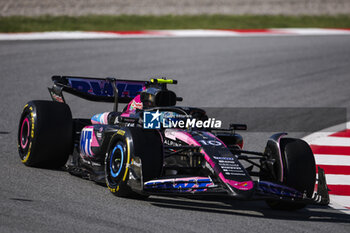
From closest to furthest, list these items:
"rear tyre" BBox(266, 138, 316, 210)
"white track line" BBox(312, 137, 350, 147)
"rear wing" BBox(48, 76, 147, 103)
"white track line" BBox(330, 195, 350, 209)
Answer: "rear tyre" BBox(266, 138, 316, 210) < "white track line" BBox(330, 195, 350, 209) < "rear wing" BBox(48, 76, 147, 103) < "white track line" BBox(312, 137, 350, 147)

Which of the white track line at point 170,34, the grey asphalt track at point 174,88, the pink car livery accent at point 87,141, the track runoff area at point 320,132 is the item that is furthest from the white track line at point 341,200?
the white track line at point 170,34

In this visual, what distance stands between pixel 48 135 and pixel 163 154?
6.54ft

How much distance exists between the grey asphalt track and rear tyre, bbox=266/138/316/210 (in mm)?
169

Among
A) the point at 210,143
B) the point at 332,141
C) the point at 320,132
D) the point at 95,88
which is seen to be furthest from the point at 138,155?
the point at 320,132

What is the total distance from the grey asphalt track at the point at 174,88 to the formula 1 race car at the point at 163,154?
0.21m

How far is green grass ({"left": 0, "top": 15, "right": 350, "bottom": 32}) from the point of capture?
20656mm

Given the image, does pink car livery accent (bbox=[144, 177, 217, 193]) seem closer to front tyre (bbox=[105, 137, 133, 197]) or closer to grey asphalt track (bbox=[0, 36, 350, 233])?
grey asphalt track (bbox=[0, 36, 350, 233])

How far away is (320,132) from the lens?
1159cm

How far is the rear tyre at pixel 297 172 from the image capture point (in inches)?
284

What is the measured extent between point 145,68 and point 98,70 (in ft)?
3.74

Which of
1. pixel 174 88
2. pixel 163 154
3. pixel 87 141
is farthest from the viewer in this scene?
pixel 174 88

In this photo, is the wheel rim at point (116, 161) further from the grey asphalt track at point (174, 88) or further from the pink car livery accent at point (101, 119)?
the pink car livery accent at point (101, 119)

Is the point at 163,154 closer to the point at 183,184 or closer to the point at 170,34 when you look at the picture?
the point at 183,184

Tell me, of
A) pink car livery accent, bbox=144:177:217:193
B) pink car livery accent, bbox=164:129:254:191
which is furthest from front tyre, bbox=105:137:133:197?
pink car livery accent, bbox=164:129:254:191
